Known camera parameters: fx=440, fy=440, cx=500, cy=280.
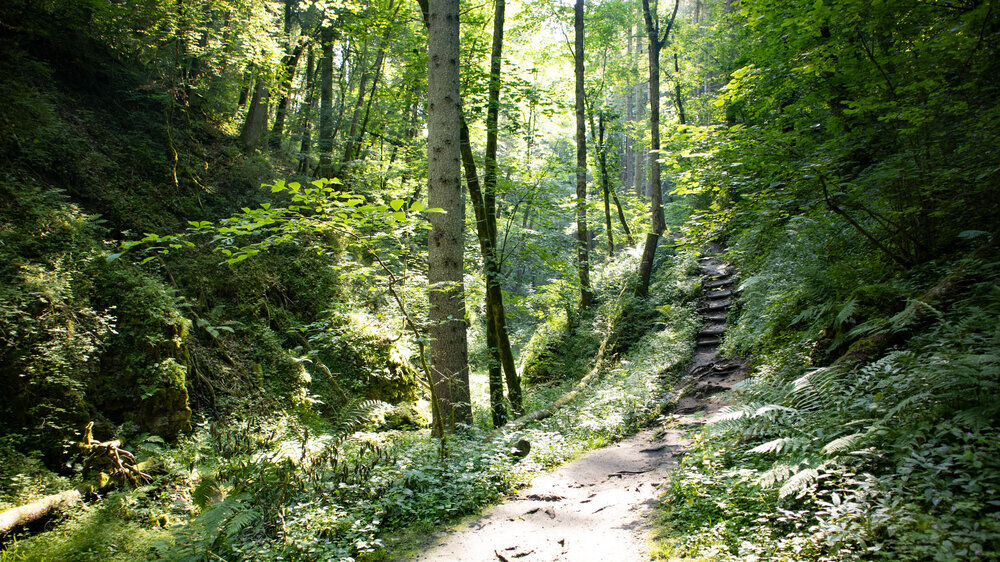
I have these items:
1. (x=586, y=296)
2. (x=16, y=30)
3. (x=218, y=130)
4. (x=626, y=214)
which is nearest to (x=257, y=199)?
(x=218, y=130)

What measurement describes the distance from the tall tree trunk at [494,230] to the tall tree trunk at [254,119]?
8112 mm

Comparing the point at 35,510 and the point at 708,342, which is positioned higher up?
the point at 708,342

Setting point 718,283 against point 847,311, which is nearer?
point 847,311

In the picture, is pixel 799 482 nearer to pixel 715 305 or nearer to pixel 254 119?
pixel 715 305

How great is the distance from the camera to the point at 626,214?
26797 mm

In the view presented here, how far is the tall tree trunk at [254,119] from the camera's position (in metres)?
13.7

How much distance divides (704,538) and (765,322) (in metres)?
4.83

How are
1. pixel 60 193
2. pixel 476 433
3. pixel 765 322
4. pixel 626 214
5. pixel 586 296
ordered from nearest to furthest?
1. pixel 476 433
2. pixel 765 322
3. pixel 60 193
4. pixel 586 296
5. pixel 626 214

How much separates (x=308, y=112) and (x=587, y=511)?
58.7ft

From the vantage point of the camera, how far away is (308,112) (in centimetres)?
1738

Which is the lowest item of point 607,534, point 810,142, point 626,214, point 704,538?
point 607,534

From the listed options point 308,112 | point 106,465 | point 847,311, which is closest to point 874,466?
point 847,311

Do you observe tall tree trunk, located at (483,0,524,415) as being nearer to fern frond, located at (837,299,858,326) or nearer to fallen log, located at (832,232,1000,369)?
fern frond, located at (837,299,858,326)

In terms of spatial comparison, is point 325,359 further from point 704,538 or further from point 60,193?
point 704,538
